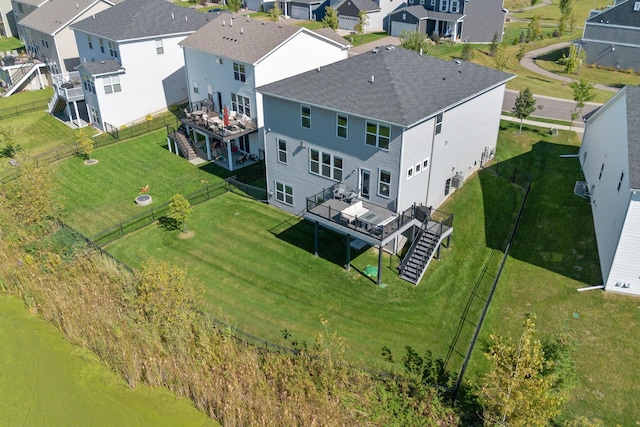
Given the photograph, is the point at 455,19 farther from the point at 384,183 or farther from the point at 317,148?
the point at 384,183

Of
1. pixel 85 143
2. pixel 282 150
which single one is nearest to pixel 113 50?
pixel 85 143

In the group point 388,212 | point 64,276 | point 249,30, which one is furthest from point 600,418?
point 249,30

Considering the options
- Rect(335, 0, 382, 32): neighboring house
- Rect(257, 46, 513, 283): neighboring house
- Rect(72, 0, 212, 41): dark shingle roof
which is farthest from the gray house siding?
Rect(335, 0, 382, 32): neighboring house

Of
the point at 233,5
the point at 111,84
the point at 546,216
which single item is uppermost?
the point at 233,5

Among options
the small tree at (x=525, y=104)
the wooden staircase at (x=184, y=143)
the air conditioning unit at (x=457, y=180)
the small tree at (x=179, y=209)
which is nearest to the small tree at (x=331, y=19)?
the wooden staircase at (x=184, y=143)

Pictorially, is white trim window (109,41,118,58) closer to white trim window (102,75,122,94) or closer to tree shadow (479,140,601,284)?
white trim window (102,75,122,94)

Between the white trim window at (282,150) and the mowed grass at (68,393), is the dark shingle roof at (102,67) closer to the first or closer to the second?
the white trim window at (282,150)

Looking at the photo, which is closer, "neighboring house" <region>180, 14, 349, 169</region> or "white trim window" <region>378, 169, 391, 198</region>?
"white trim window" <region>378, 169, 391, 198</region>

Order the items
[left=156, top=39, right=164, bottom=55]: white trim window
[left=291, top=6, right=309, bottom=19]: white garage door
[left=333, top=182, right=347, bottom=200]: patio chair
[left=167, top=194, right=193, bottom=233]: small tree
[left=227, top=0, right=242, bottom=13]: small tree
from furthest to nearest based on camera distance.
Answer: [left=291, top=6, right=309, bottom=19]: white garage door
[left=227, top=0, right=242, bottom=13]: small tree
[left=156, top=39, right=164, bottom=55]: white trim window
[left=167, top=194, right=193, bottom=233]: small tree
[left=333, top=182, right=347, bottom=200]: patio chair
